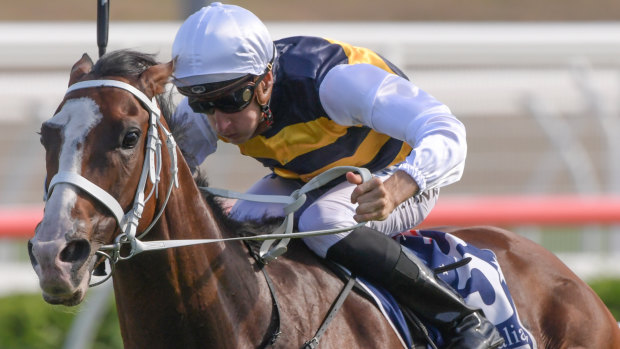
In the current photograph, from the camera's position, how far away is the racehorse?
2.88m

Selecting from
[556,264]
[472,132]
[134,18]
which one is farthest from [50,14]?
[556,264]

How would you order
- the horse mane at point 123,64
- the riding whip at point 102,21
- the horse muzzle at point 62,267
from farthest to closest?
the riding whip at point 102,21
the horse mane at point 123,64
the horse muzzle at point 62,267

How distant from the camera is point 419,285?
3.66 m

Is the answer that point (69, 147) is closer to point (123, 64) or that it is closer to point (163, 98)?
point (123, 64)

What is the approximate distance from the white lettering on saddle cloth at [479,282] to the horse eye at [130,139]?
4.44ft

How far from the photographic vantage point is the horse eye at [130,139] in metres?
3.01

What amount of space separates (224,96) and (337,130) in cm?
50

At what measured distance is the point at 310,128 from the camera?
3.83m

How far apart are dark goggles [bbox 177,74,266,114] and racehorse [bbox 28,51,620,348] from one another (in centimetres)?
14

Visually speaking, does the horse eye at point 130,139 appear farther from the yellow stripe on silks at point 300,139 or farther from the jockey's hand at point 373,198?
the yellow stripe on silks at point 300,139

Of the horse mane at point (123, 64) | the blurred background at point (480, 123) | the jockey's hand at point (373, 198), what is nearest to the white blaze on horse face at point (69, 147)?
the horse mane at point (123, 64)

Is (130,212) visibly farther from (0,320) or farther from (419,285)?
(0,320)

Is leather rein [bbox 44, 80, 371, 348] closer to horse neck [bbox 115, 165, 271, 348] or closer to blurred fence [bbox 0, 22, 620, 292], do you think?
horse neck [bbox 115, 165, 271, 348]

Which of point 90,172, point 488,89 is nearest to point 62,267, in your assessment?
point 90,172
